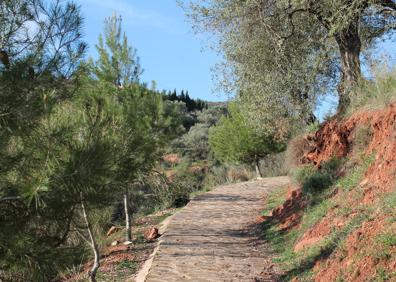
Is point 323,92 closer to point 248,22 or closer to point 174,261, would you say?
point 248,22

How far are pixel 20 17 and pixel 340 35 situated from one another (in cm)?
879

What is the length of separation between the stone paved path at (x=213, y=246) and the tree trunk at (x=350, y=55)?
4.36 m

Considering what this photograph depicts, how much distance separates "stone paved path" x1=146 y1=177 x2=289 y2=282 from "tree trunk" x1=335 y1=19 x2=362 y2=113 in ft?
14.3

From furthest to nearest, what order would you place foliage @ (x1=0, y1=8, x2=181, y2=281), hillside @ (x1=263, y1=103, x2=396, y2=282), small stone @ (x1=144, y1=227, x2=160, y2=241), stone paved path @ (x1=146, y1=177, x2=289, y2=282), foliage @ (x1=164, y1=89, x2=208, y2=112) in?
1. foliage @ (x1=164, y1=89, x2=208, y2=112)
2. small stone @ (x1=144, y1=227, x2=160, y2=241)
3. stone paved path @ (x1=146, y1=177, x2=289, y2=282)
4. hillside @ (x1=263, y1=103, x2=396, y2=282)
5. foliage @ (x1=0, y1=8, x2=181, y2=281)

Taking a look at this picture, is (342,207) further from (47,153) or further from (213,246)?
(47,153)

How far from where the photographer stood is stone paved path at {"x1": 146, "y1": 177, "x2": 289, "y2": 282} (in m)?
9.43

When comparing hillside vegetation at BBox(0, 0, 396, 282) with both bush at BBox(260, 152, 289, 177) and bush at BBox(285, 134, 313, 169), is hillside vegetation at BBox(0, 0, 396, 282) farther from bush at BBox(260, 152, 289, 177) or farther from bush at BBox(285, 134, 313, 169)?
bush at BBox(260, 152, 289, 177)

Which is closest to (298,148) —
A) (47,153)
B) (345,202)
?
(345,202)

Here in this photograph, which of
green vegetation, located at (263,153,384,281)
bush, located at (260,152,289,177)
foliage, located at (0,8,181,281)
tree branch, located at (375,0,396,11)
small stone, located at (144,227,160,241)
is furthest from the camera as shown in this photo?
bush, located at (260,152,289,177)

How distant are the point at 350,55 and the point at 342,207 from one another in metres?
5.16

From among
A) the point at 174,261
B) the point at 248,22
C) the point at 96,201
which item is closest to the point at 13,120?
the point at 96,201

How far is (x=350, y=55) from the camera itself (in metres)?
13.4

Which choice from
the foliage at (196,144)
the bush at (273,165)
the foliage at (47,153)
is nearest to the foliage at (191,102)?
the foliage at (196,144)

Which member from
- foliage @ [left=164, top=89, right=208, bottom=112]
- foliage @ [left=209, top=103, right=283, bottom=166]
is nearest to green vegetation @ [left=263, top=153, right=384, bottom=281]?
foliage @ [left=209, top=103, right=283, bottom=166]
